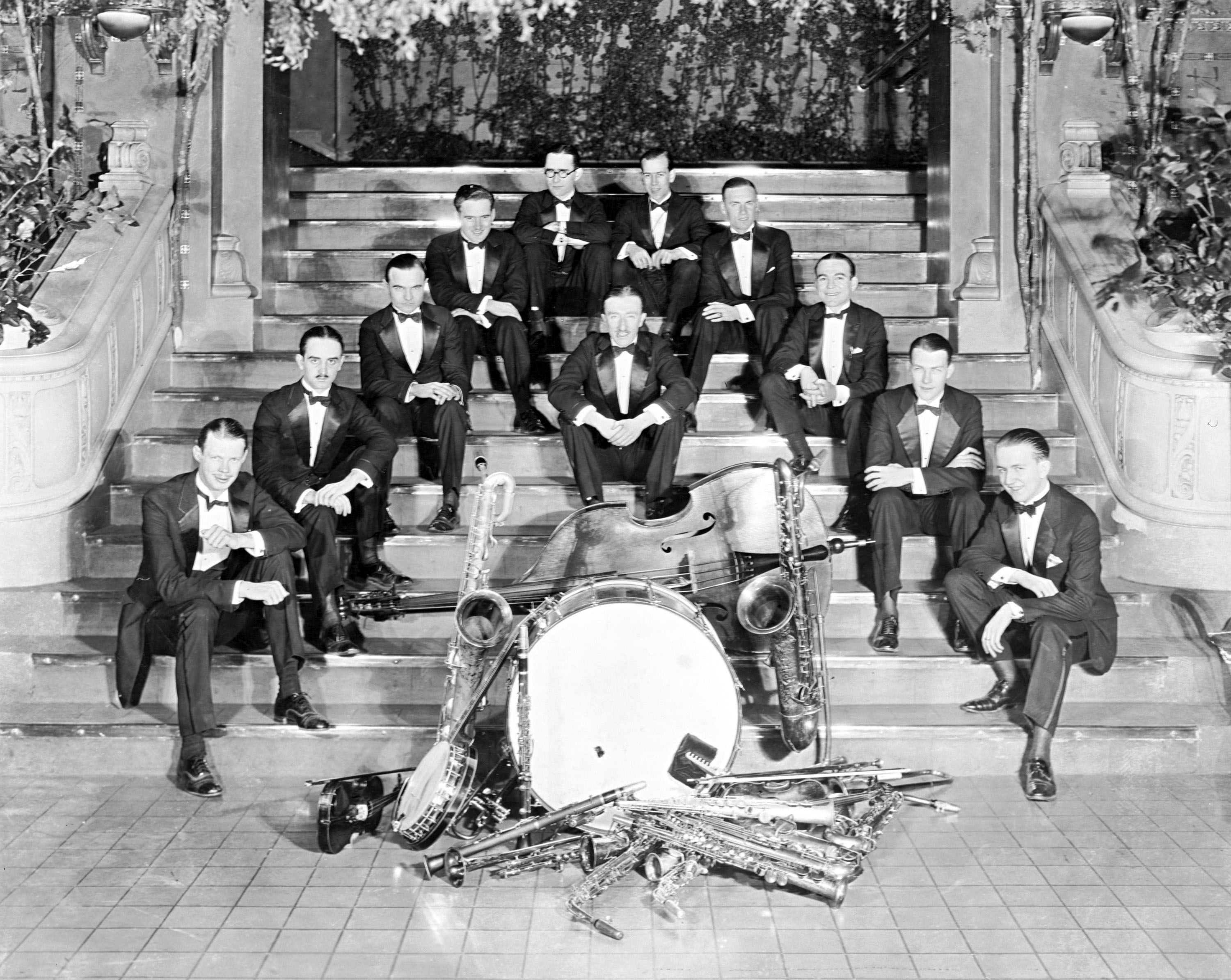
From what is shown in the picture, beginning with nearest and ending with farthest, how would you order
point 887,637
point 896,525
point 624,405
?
point 887,637
point 896,525
point 624,405

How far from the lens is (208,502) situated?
555cm

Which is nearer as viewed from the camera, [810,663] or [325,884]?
[325,884]

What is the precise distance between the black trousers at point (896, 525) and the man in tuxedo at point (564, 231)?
7.63 ft

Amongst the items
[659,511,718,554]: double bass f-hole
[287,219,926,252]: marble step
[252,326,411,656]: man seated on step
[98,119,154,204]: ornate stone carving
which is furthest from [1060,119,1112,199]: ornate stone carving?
[98,119,154,204]: ornate stone carving

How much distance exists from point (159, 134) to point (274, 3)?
93cm

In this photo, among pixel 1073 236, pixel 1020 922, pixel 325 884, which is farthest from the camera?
pixel 1073 236

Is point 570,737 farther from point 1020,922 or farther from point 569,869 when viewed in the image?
point 1020,922

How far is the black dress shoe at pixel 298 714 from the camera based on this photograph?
5.40 m

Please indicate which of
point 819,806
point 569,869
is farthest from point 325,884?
point 819,806

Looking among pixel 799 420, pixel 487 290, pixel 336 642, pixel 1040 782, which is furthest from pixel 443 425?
pixel 1040 782

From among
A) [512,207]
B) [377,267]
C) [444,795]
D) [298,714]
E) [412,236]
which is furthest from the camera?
[512,207]

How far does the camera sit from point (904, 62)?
11.4m

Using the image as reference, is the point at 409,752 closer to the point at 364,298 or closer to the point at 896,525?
the point at 896,525

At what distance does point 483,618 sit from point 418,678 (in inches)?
45.8
